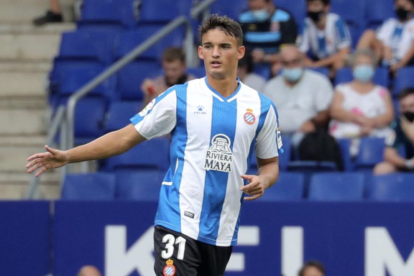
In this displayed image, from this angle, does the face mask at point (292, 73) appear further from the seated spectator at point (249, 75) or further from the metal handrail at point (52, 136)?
the metal handrail at point (52, 136)

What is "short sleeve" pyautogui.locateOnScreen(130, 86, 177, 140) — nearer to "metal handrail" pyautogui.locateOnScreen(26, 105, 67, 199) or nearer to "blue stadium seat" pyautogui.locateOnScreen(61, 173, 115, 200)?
"blue stadium seat" pyautogui.locateOnScreen(61, 173, 115, 200)

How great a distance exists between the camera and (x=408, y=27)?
10.4 meters

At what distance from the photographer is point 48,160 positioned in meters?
5.05

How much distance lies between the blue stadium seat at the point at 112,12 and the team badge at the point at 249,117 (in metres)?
6.68

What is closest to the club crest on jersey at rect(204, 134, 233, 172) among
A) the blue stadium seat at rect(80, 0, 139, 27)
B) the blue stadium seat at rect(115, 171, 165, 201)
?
the blue stadium seat at rect(115, 171, 165, 201)

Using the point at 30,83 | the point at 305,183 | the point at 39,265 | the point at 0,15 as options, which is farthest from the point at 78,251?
the point at 0,15

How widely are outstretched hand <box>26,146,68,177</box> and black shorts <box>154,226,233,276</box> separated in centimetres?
67

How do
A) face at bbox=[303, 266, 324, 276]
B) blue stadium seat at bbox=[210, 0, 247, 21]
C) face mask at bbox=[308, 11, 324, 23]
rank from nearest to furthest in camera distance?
A: face at bbox=[303, 266, 324, 276], face mask at bbox=[308, 11, 324, 23], blue stadium seat at bbox=[210, 0, 247, 21]

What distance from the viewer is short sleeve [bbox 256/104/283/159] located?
538 cm

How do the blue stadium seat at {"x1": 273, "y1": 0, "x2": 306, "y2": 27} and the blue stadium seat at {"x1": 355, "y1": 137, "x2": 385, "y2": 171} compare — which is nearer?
the blue stadium seat at {"x1": 355, "y1": 137, "x2": 385, "y2": 171}

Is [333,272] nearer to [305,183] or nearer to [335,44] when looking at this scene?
[305,183]

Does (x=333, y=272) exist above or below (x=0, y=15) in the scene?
below

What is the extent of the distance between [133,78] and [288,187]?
2911 millimetres

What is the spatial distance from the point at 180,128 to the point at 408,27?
224 inches
